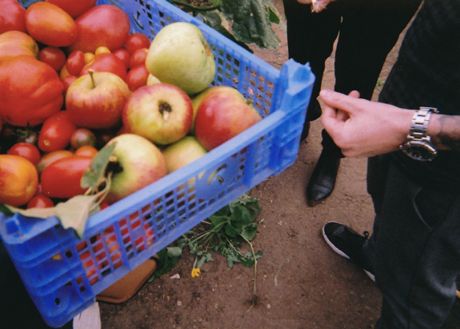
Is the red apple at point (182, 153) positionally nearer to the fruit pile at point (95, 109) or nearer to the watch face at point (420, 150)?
the fruit pile at point (95, 109)

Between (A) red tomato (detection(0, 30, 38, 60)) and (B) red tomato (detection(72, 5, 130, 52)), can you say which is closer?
(A) red tomato (detection(0, 30, 38, 60))

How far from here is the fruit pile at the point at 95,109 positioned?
0.95 m

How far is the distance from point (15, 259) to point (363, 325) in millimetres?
1535

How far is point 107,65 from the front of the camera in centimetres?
119

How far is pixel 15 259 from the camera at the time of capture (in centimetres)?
75

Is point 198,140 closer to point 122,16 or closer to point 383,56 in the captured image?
point 122,16

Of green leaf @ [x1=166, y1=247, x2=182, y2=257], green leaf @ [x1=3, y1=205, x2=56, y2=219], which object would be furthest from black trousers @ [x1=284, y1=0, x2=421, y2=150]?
green leaf @ [x1=3, y1=205, x2=56, y2=219]

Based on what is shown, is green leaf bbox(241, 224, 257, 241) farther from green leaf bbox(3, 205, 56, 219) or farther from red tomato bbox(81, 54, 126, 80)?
green leaf bbox(3, 205, 56, 219)

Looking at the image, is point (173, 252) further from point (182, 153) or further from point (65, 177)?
point (65, 177)

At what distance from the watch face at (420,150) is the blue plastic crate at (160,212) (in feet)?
0.84

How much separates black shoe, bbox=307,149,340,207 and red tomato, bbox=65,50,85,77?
136 cm

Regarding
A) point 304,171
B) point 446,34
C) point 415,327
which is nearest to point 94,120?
point 446,34

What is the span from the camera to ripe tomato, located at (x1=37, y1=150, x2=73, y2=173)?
1032mm

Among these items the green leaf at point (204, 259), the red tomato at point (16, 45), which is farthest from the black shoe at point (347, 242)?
the red tomato at point (16, 45)
